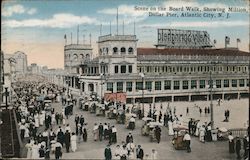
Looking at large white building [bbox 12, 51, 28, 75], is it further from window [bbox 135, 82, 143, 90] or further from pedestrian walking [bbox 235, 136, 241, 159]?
pedestrian walking [bbox 235, 136, 241, 159]

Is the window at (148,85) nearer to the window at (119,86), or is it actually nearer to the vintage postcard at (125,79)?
the vintage postcard at (125,79)

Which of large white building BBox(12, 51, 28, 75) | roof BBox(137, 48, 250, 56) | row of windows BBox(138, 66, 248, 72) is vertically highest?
roof BBox(137, 48, 250, 56)

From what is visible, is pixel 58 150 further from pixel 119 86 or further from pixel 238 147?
pixel 238 147

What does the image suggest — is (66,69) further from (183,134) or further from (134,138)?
(183,134)

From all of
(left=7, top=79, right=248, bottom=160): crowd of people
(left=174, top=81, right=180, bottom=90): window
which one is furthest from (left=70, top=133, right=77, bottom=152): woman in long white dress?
(left=174, top=81, right=180, bottom=90): window

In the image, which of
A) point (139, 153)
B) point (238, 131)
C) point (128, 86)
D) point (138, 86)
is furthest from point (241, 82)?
point (139, 153)

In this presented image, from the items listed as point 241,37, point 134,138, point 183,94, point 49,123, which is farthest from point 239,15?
point 49,123
